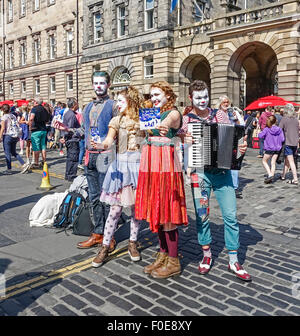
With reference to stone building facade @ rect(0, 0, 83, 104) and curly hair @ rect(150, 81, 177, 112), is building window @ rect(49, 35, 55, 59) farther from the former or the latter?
curly hair @ rect(150, 81, 177, 112)

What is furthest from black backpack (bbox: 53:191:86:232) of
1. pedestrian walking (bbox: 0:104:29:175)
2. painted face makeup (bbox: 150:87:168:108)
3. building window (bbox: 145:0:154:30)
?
building window (bbox: 145:0:154:30)

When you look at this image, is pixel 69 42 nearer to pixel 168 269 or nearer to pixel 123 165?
pixel 123 165

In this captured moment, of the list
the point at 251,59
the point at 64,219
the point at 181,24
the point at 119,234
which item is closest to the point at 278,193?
the point at 119,234

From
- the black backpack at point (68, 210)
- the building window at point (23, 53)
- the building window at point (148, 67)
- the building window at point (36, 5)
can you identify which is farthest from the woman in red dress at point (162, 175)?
the building window at point (23, 53)

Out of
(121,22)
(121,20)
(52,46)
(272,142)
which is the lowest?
(272,142)

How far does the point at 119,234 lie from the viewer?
5098 millimetres

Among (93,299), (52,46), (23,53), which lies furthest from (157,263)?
(23,53)

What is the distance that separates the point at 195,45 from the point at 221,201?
19029 millimetres

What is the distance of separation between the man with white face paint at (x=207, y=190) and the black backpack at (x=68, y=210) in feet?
6.98

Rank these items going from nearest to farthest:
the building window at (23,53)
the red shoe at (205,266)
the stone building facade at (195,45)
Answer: the red shoe at (205,266) → the stone building facade at (195,45) → the building window at (23,53)

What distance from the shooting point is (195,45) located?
2098 centimetres

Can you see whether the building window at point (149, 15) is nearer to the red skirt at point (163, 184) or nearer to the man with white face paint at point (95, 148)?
the man with white face paint at point (95, 148)

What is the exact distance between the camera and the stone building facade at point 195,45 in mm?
17484

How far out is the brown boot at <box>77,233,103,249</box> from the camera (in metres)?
4.53
